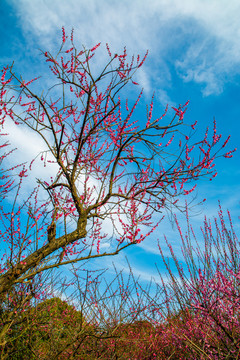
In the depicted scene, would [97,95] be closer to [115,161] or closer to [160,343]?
[115,161]

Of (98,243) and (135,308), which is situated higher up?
(98,243)

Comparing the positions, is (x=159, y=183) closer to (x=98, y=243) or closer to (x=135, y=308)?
(x=98, y=243)

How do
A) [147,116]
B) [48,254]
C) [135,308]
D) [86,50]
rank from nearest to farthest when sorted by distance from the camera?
1. [48,254]
2. [86,50]
3. [147,116]
4. [135,308]

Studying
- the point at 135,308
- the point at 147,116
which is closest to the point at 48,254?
the point at 135,308

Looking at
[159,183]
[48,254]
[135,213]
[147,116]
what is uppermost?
[147,116]

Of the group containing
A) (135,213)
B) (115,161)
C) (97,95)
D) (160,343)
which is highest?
(97,95)

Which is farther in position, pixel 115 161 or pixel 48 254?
pixel 115 161

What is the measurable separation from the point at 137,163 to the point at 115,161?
83 centimetres

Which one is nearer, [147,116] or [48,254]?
[48,254]

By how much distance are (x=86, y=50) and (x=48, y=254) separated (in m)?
4.36

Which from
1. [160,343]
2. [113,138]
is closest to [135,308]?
[160,343]

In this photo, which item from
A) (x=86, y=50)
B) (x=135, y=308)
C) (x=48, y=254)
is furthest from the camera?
(x=135, y=308)

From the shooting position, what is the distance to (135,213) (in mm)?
6156

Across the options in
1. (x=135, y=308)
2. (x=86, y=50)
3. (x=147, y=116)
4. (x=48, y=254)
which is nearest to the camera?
(x=48, y=254)
